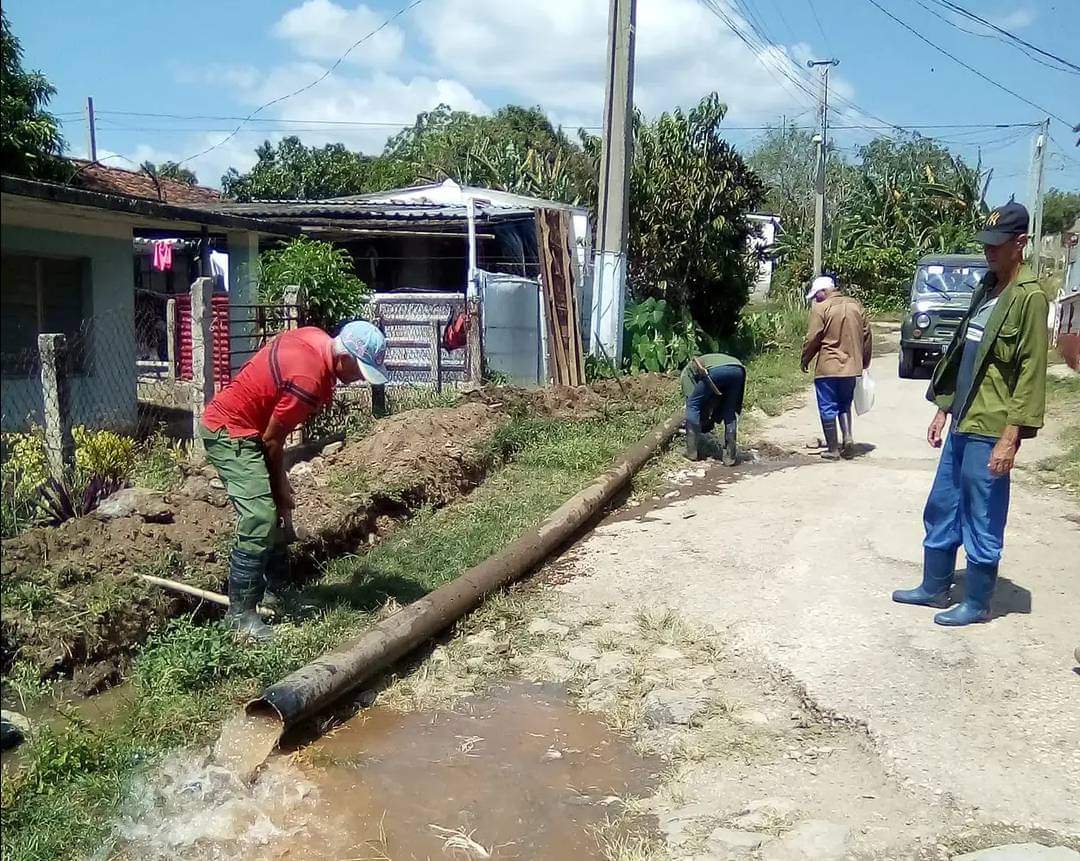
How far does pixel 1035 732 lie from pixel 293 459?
19.9 ft

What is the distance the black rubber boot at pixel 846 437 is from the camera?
10078mm

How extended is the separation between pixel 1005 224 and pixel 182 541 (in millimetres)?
4654

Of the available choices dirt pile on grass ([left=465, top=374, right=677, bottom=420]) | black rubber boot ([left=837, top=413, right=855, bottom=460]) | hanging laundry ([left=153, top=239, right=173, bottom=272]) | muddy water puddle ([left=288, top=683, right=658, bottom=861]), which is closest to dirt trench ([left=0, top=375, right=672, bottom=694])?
dirt pile on grass ([left=465, top=374, right=677, bottom=420])

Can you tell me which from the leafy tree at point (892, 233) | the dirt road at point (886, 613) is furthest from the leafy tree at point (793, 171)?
the dirt road at point (886, 613)

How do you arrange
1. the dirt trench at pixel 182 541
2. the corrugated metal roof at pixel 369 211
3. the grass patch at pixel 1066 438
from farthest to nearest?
the corrugated metal roof at pixel 369 211 → the grass patch at pixel 1066 438 → the dirt trench at pixel 182 541

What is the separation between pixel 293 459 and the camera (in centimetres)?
853

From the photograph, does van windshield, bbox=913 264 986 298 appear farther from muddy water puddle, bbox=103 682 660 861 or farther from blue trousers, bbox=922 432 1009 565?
muddy water puddle, bbox=103 682 660 861

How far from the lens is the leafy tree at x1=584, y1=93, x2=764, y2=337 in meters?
18.0

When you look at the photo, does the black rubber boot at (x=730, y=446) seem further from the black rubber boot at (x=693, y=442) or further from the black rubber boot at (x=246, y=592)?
the black rubber boot at (x=246, y=592)

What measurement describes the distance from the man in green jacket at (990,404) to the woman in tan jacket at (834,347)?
4.02 m

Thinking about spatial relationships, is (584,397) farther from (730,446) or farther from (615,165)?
(615,165)

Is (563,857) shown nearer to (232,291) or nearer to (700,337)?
(232,291)

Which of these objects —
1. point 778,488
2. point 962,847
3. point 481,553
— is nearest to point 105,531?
point 481,553

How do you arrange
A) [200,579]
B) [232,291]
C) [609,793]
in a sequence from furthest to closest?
[232,291], [200,579], [609,793]
